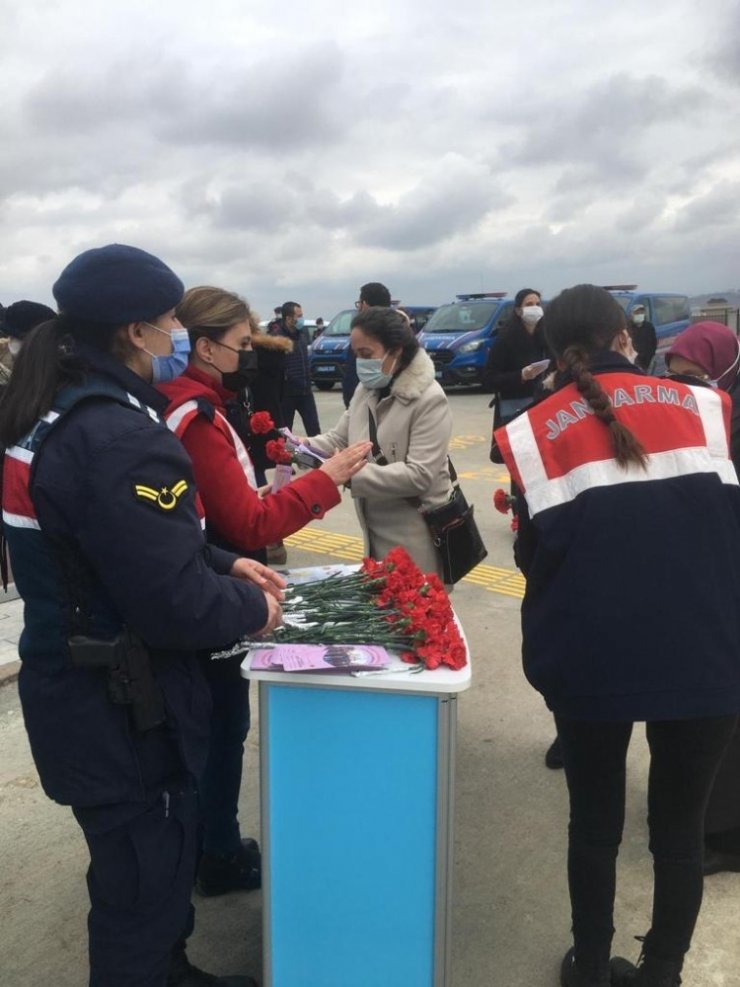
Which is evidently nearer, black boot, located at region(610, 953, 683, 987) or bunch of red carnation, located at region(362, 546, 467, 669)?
bunch of red carnation, located at region(362, 546, 467, 669)

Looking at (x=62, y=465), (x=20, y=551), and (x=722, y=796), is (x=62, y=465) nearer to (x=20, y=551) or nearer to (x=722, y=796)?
(x=20, y=551)

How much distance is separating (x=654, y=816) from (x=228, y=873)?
1.42 meters

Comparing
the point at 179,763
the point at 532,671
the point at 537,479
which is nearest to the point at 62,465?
the point at 179,763

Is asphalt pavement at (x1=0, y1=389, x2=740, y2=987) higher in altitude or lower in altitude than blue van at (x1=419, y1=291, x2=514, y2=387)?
lower

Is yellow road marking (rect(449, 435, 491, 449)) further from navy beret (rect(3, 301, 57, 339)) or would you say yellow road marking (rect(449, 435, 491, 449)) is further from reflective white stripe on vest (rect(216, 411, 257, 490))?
reflective white stripe on vest (rect(216, 411, 257, 490))

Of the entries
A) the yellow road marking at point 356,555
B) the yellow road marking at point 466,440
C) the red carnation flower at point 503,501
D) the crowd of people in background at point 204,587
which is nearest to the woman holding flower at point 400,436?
the red carnation flower at point 503,501

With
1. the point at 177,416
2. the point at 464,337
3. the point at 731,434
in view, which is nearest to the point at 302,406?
the point at 731,434

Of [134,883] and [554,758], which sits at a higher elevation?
[134,883]

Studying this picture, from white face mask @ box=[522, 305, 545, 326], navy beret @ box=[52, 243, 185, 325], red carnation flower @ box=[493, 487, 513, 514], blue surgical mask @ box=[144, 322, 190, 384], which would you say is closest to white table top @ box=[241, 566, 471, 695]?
blue surgical mask @ box=[144, 322, 190, 384]

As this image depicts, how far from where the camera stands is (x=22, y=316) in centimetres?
398

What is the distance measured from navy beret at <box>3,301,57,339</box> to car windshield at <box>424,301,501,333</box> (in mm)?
12347

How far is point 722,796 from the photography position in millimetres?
2656

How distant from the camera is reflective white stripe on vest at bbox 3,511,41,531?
1674 millimetres

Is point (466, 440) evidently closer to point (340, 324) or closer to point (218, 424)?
point (340, 324)
